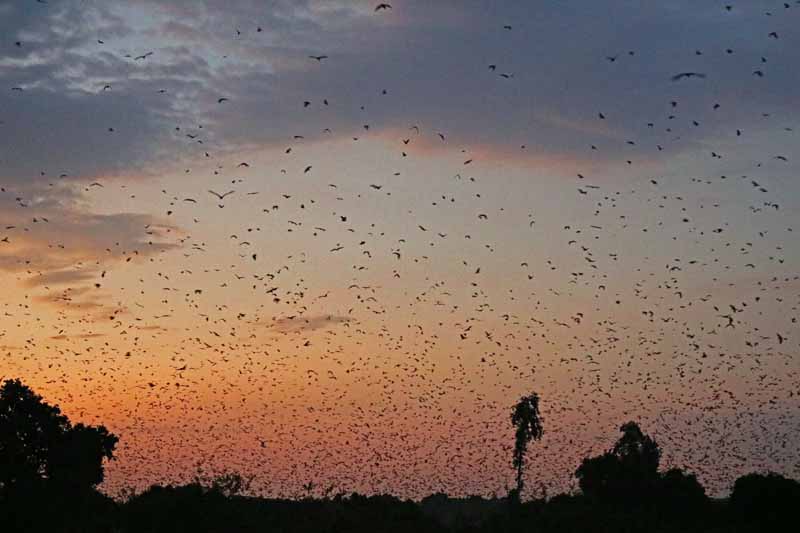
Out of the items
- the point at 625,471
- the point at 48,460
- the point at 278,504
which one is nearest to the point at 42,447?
the point at 48,460

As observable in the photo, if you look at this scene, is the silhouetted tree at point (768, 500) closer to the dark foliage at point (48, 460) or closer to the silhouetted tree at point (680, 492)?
the silhouetted tree at point (680, 492)

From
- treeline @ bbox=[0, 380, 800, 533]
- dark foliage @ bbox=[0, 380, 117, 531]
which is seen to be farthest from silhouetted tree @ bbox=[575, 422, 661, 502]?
dark foliage @ bbox=[0, 380, 117, 531]

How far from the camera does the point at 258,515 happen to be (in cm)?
9544

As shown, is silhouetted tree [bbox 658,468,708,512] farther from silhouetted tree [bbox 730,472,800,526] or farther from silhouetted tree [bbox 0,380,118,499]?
silhouetted tree [bbox 0,380,118,499]

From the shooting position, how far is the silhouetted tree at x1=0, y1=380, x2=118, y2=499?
86.6 m

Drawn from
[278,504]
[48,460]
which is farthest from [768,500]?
[48,460]

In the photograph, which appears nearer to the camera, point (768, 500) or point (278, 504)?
point (768, 500)

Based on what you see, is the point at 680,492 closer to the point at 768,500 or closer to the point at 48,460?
the point at 768,500

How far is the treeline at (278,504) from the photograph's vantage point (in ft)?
273

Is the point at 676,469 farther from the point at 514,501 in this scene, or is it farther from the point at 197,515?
the point at 197,515

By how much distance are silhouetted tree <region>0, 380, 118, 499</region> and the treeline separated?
8 cm

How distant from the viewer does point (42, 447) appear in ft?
292

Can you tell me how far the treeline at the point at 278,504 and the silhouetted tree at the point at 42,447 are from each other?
0.27ft

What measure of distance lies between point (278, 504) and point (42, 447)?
89.5 feet
